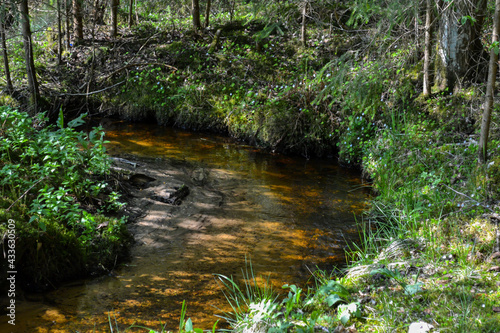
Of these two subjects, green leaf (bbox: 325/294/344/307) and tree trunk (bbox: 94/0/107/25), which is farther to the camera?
tree trunk (bbox: 94/0/107/25)

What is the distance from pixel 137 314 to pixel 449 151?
4.71m

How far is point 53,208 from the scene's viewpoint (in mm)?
3881

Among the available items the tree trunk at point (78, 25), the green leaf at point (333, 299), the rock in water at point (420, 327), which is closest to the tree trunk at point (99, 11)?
the tree trunk at point (78, 25)

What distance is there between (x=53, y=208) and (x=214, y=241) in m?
1.92

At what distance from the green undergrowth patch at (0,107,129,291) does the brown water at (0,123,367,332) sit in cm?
24

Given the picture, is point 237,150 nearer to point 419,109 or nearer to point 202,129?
point 202,129

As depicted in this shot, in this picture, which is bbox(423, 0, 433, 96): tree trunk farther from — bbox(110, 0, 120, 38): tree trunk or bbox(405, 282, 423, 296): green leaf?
bbox(110, 0, 120, 38): tree trunk

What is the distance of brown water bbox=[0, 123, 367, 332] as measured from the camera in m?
3.47

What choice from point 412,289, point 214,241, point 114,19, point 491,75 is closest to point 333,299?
point 412,289

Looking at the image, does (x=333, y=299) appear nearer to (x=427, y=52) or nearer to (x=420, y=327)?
(x=420, y=327)

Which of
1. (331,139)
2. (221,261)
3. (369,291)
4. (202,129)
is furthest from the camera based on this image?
(202,129)

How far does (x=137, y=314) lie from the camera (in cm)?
344

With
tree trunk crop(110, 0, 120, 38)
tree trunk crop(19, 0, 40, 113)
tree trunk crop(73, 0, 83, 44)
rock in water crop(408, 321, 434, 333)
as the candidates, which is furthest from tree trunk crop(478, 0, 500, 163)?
tree trunk crop(73, 0, 83, 44)

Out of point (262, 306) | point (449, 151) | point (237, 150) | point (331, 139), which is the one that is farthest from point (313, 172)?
point (262, 306)
